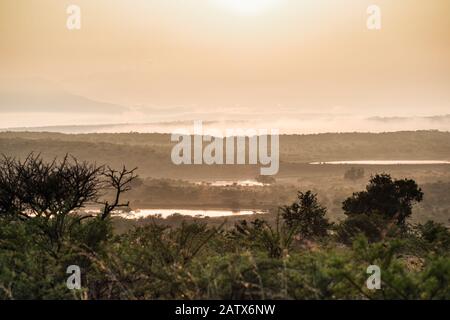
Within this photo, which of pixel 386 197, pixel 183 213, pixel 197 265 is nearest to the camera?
pixel 197 265

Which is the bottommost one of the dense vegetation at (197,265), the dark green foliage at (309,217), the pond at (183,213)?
the pond at (183,213)

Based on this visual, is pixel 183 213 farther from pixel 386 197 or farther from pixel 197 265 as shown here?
pixel 197 265

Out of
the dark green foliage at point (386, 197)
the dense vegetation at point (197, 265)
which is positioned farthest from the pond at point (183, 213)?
the dense vegetation at point (197, 265)

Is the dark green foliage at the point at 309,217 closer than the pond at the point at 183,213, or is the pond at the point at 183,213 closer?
the dark green foliage at the point at 309,217

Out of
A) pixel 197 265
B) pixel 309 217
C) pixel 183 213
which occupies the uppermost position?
pixel 197 265

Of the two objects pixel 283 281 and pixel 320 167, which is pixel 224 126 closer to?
pixel 320 167

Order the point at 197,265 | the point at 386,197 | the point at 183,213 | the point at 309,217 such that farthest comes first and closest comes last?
the point at 183,213
the point at 386,197
the point at 309,217
the point at 197,265

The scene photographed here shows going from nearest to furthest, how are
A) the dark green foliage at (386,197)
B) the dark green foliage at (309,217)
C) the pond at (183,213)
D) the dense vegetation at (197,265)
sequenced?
1. the dense vegetation at (197,265)
2. the dark green foliage at (309,217)
3. the dark green foliage at (386,197)
4. the pond at (183,213)

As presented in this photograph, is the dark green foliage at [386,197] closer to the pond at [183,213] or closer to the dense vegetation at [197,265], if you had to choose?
the dense vegetation at [197,265]

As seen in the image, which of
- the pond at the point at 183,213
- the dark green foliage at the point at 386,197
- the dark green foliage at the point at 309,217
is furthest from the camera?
the pond at the point at 183,213

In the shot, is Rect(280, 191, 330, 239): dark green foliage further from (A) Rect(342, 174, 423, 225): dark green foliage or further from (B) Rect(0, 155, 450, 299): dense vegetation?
(B) Rect(0, 155, 450, 299): dense vegetation

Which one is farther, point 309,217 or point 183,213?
point 183,213

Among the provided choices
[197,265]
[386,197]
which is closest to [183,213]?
[386,197]

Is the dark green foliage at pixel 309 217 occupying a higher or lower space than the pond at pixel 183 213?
higher
